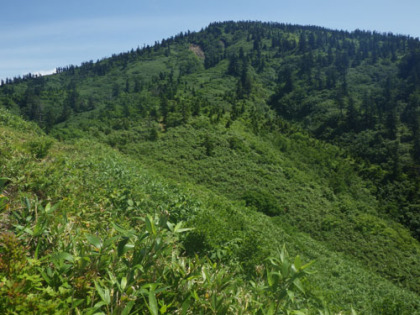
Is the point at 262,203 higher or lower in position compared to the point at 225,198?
lower

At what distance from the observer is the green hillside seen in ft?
7.40

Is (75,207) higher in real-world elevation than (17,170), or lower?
lower

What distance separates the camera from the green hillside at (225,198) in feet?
7.40

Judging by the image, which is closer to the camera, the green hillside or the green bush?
the green hillside

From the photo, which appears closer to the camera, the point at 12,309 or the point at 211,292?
the point at 12,309

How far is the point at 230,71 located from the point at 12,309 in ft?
368

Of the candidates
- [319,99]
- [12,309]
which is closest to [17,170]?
[12,309]

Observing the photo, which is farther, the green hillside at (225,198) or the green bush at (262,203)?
the green bush at (262,203)

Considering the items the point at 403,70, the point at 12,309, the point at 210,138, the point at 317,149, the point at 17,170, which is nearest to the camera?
the point at 12,309

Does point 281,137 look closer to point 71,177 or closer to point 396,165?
point 396,165

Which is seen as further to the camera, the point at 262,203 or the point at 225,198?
the point at 262,203

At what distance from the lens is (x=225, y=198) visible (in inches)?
827

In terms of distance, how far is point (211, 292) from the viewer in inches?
94.3

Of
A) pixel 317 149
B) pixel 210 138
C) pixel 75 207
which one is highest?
pixel 75 207
